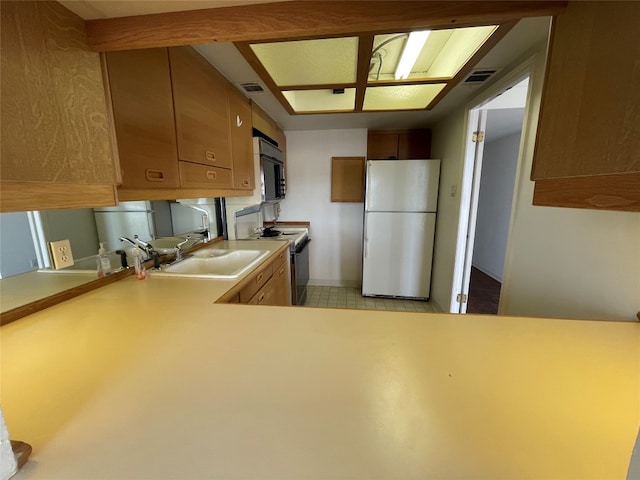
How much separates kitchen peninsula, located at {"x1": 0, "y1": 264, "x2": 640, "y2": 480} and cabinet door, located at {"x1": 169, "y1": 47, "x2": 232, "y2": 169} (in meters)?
1.00

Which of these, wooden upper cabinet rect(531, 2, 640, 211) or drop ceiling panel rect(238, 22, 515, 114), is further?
drop ceiling panel rect(238, 22, 515, 114)

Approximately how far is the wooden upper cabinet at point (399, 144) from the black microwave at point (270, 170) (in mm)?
1260

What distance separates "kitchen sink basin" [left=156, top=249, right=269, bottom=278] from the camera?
1631 millimetres

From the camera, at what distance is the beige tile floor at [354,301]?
3.00 meters

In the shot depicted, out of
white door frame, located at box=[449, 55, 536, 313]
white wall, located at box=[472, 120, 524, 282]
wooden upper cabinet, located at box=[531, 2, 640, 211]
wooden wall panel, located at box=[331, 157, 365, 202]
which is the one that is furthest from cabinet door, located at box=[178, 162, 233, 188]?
white wall, located at box=[472, 120, 524, 282]

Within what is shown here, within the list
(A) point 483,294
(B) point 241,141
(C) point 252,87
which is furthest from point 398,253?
(C) point 252,87

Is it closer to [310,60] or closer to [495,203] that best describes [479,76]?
[310,60]

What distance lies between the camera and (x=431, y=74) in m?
1.83

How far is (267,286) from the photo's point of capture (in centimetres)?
179

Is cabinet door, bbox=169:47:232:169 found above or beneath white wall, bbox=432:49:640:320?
above

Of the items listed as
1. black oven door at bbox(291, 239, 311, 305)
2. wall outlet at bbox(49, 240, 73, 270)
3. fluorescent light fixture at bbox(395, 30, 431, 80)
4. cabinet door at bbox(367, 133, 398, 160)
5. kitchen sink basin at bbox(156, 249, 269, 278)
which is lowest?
black oven door at bbox(291, 239, 311, 305)

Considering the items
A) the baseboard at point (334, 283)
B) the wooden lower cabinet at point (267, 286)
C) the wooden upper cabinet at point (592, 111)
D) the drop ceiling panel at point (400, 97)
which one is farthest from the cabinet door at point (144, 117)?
the baseboard at point (334, 283)

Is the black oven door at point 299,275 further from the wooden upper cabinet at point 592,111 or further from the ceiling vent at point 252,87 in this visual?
the wooden upper cabinet at point 592,111

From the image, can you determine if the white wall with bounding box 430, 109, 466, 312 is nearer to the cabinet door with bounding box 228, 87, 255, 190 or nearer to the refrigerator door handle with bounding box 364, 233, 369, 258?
the refrigerator door handle with bounding box 364, 233, 369, 258
